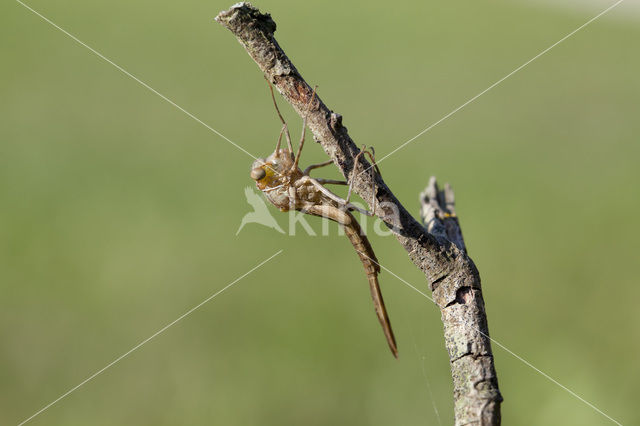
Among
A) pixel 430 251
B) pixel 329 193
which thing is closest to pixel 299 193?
pixel 329 193

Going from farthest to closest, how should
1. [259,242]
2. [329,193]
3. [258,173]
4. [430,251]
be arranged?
[259,242], [258,173], [329,193], [430,251]

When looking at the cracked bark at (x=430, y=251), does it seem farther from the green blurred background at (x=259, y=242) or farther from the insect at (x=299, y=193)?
the green blurred background at (x=259, y=242)

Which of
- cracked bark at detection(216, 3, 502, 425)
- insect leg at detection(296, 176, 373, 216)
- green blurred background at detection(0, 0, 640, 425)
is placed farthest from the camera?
green blurred background at detection(0, 0, 640, 425)

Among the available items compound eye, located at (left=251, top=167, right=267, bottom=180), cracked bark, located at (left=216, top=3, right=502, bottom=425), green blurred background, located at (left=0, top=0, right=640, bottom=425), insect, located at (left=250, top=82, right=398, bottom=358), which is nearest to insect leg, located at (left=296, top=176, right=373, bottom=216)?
insect, located at (left=250, top=82, right=398, bottom=358)

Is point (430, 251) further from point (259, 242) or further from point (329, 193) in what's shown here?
point (259, 242)

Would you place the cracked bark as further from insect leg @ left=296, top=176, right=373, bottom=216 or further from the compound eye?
the compound eye

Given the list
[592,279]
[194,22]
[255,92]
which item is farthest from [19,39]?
[592,279]
